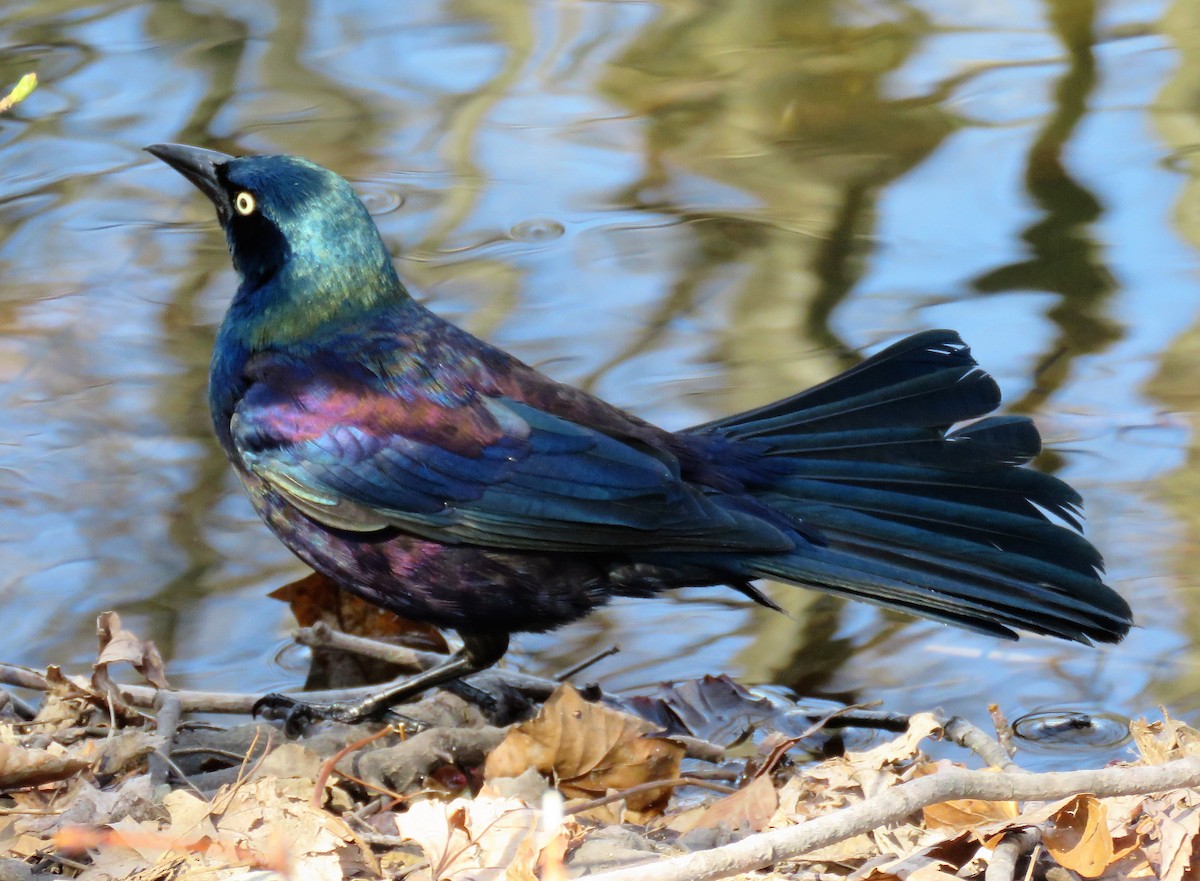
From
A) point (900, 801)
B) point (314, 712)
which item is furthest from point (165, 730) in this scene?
point (900, 801)

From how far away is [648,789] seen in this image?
11.5 ft

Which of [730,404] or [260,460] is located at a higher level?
[260,460]

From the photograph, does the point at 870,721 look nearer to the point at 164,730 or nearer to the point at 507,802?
the point at 507,802

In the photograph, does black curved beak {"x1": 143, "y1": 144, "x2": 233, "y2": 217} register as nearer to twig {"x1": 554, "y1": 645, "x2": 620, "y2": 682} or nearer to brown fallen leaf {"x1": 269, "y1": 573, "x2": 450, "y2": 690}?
brown fallen leaf {"x1": 269, "y1": 573, "x2": 450, "y2": 690}

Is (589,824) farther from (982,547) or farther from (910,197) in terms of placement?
(910,197)

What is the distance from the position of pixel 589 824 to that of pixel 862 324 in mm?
3239

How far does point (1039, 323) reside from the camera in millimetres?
6074

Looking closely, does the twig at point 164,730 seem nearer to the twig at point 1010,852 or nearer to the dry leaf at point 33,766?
the dry leaf at point 33,766

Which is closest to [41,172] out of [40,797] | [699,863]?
[40,797]

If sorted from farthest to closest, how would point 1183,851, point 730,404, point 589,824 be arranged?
1. point 730,404
2. point 589,824
3. point 1183,851

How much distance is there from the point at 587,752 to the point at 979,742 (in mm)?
840

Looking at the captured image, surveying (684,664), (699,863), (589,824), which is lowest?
(684,664)

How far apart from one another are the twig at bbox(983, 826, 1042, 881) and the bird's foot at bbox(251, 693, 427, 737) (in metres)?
1.48

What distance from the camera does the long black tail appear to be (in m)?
3.68
